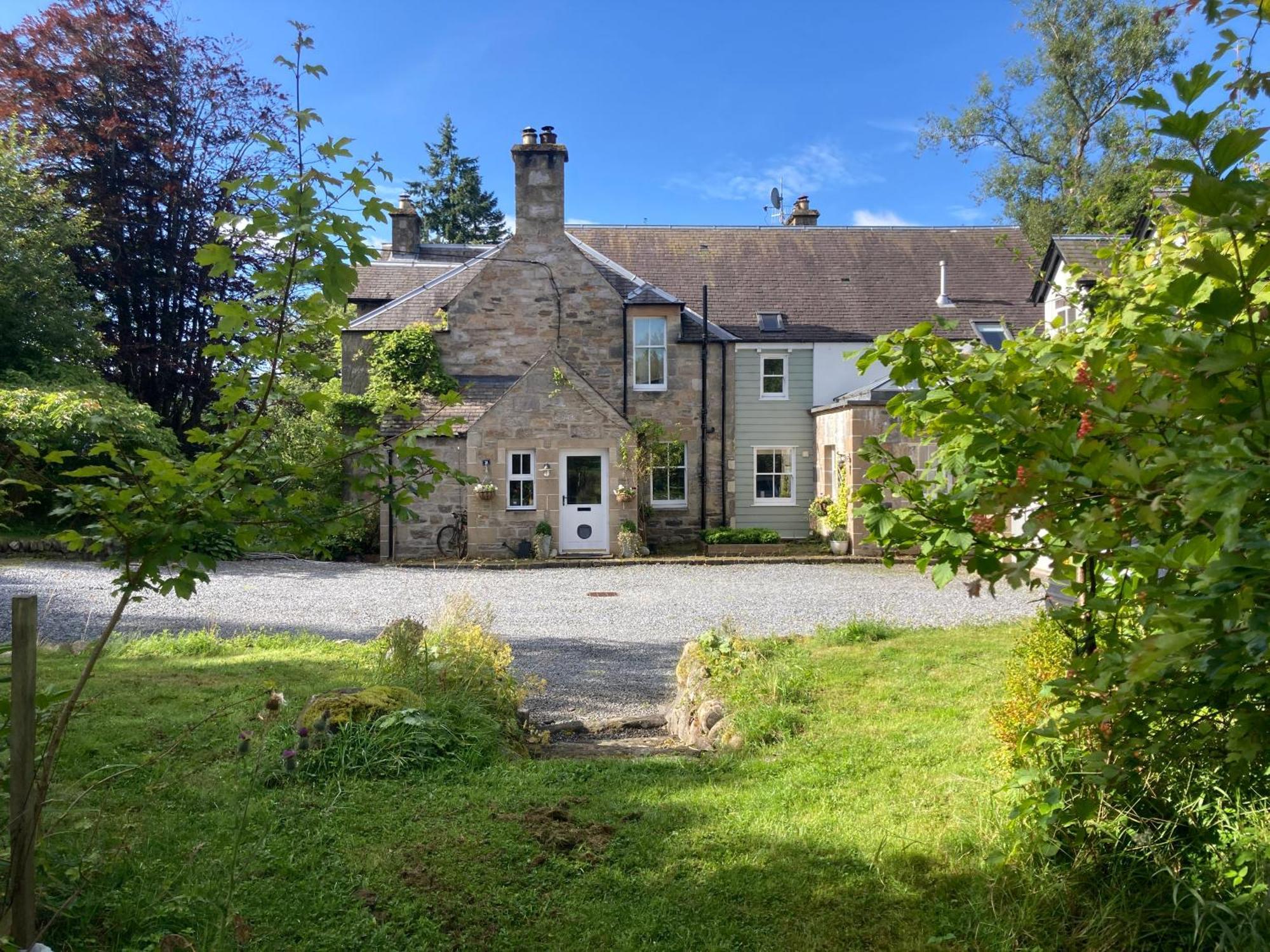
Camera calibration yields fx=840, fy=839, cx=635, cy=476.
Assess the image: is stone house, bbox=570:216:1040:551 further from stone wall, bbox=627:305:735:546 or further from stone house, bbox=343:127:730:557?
stone house, bbox=343:127:730:557

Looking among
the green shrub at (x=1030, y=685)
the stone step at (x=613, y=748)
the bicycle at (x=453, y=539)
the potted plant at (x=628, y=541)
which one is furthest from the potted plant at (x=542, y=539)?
the green shrub at (x=1030, y=685)

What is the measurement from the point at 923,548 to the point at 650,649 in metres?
7.52

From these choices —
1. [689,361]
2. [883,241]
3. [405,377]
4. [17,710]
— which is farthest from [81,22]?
[17,710]

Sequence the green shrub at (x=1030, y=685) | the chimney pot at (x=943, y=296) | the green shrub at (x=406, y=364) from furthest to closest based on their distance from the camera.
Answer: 1. the chimney pot at (x=943, y=296)
2. the green shrub at (x=406, y=364)
3. the green shrub at (x=1030, y=685)

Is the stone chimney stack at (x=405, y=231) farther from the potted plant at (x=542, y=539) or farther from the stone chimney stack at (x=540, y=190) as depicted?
the potted plant at (x=542, y=539)

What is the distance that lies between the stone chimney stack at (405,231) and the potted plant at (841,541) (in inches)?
657

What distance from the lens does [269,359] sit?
3324mm

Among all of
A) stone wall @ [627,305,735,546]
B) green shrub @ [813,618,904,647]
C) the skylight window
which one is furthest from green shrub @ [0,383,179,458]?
the skylight window

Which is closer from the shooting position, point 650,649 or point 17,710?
point 17,710

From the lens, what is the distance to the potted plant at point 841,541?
19.9 metres

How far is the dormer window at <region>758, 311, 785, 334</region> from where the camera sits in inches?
929

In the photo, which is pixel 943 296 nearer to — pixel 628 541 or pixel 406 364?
pixel 628 541

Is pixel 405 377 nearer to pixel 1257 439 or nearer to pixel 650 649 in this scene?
pixel 650 649

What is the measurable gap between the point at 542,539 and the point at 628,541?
2.00m
